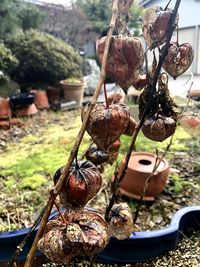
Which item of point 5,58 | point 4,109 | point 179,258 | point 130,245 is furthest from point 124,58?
point 5,58

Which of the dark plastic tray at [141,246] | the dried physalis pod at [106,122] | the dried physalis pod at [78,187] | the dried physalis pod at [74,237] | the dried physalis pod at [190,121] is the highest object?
the dried physalis pod at [106,122]

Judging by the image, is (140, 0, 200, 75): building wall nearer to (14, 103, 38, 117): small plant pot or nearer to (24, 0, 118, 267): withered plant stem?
(24, 0, 118, 267): withered plant stem

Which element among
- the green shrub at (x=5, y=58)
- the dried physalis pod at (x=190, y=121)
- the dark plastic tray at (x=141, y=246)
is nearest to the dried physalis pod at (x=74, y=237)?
the dried physalis pod at (x=190, y=121)

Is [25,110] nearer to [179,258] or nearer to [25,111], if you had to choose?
[25,111]

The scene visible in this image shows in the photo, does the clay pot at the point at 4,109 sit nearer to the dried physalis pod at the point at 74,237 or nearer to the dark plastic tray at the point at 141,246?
the dark plastic tray at the point at 141,246

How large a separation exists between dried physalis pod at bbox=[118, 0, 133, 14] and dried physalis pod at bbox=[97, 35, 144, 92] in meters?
0.05

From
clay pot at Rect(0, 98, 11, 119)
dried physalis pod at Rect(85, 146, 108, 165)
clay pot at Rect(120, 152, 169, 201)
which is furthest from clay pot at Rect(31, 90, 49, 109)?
dried physalis pod at Rect(85, 146, 108, 165)

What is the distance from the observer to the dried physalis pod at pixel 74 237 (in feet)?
1.35

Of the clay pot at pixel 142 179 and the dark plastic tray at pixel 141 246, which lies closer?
the dark plastic tray at pixel 141 246

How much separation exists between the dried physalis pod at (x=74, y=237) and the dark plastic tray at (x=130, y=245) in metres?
0.59

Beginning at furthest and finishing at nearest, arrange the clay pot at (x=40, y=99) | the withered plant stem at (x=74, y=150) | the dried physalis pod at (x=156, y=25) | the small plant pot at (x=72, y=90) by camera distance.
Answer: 1. the small plant pot at (x=72, y=90)
2. the clay pot at (x=40, y=99)
3. the dried physalis pod at (x=156, y=25)
4. the withered plant stem at (x=74, y=150)

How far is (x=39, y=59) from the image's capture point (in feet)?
13.6

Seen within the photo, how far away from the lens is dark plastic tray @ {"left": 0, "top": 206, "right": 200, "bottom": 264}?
39.9 inches

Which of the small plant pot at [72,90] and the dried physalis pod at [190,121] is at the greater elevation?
the dried physalis pod at [190,121]
